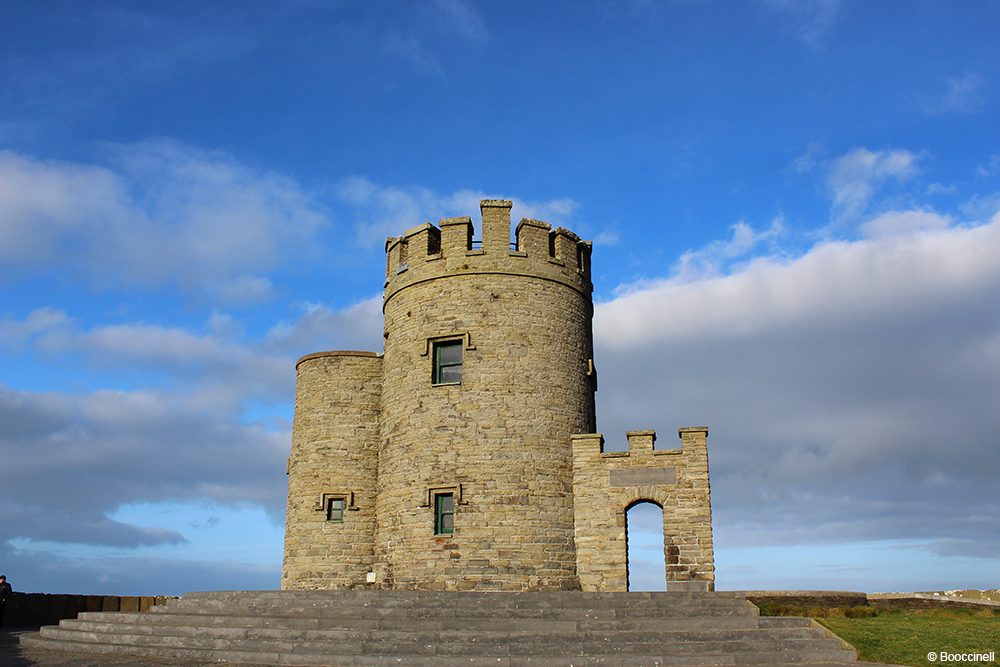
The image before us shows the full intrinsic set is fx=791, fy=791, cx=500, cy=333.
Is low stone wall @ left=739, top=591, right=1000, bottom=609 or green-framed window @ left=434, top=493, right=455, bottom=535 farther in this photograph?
green-framed window @ left=434, top=493, right=455, bottom=535

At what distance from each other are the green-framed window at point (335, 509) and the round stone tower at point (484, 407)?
1057 millimetres

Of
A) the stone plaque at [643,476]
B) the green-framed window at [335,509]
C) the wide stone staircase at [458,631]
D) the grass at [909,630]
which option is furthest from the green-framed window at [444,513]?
the grass at [909,630]

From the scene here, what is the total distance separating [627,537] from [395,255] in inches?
392

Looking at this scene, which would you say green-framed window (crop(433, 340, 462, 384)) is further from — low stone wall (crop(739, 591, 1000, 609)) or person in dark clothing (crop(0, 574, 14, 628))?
person in dark clothing (crop(0, 574, 14, 628))

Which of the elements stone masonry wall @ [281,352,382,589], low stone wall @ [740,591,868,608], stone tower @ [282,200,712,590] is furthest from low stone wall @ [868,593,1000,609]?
stone masonry wall @ [281,352,382,589]

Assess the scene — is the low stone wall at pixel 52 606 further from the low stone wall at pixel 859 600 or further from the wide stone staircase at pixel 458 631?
the low stone wall at pixel 859 600

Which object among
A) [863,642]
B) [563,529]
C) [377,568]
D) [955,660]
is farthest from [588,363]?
[955,660]

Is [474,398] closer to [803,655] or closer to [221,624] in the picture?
[221,624]

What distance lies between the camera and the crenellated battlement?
20500 millimetres

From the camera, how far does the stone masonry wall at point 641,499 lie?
18172mm

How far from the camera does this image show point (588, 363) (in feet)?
69.7

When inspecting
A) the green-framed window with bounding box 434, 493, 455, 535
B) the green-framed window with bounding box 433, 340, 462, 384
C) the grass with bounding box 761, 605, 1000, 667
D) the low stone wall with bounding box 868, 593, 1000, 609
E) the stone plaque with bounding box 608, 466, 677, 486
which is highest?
the green-framed window with bounding box 433, 340, 462, 384

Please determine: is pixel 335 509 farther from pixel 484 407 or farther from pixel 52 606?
pixel 52 606

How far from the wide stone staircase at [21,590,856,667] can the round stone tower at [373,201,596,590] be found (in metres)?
3.52
